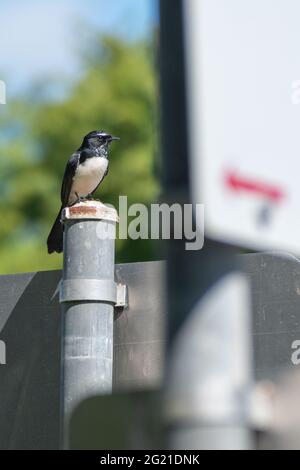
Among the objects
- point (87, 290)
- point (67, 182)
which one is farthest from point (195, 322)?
point (67, 182)

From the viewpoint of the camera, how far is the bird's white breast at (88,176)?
32.4 feet

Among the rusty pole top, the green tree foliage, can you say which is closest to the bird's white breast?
the rusty pole top

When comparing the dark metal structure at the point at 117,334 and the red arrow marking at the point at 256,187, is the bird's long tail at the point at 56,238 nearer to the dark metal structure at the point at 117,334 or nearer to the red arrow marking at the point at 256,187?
the dark metal structure at the point at 117,334

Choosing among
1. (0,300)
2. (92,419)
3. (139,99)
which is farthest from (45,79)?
(92,419)

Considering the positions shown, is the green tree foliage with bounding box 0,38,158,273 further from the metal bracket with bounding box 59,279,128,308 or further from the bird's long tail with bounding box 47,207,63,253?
the metal bracket with bounding box 59,279,128,308

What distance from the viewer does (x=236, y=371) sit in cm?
176

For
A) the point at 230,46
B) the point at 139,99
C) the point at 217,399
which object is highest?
the point at 139,99

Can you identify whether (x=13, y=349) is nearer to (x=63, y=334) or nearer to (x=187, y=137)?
(x=63, y=334)

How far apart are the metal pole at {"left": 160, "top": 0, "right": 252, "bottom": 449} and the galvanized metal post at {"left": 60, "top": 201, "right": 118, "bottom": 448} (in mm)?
3330

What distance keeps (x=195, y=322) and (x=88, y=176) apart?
8.21 m

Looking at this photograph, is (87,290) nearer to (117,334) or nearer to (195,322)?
(117,334)

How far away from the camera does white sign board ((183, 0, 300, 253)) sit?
5.78 feet

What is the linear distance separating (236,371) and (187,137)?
343mm

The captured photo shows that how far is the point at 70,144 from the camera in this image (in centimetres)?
2570
